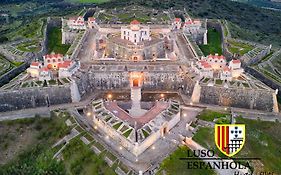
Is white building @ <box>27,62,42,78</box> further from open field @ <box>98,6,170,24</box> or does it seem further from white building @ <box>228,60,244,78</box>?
open field @ <box>98,6,170,24</box>

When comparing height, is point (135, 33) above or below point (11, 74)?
above

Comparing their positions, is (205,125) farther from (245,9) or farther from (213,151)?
(245,9)

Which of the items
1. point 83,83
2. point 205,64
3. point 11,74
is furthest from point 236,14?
point 11,74

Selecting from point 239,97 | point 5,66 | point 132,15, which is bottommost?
point 239,97

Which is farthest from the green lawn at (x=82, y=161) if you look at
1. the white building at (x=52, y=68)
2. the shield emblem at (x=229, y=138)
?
the white building at (x=52, y=68)

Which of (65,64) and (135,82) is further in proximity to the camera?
(135,82)

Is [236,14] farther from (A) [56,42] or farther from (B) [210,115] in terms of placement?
(B) [210,115]

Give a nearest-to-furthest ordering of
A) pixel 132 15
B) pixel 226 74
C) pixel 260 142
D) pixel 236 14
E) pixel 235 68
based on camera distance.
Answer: pixel 260 142
pixel 226 74
pixel 235 68
pixel 132 15
pixel 236 14
